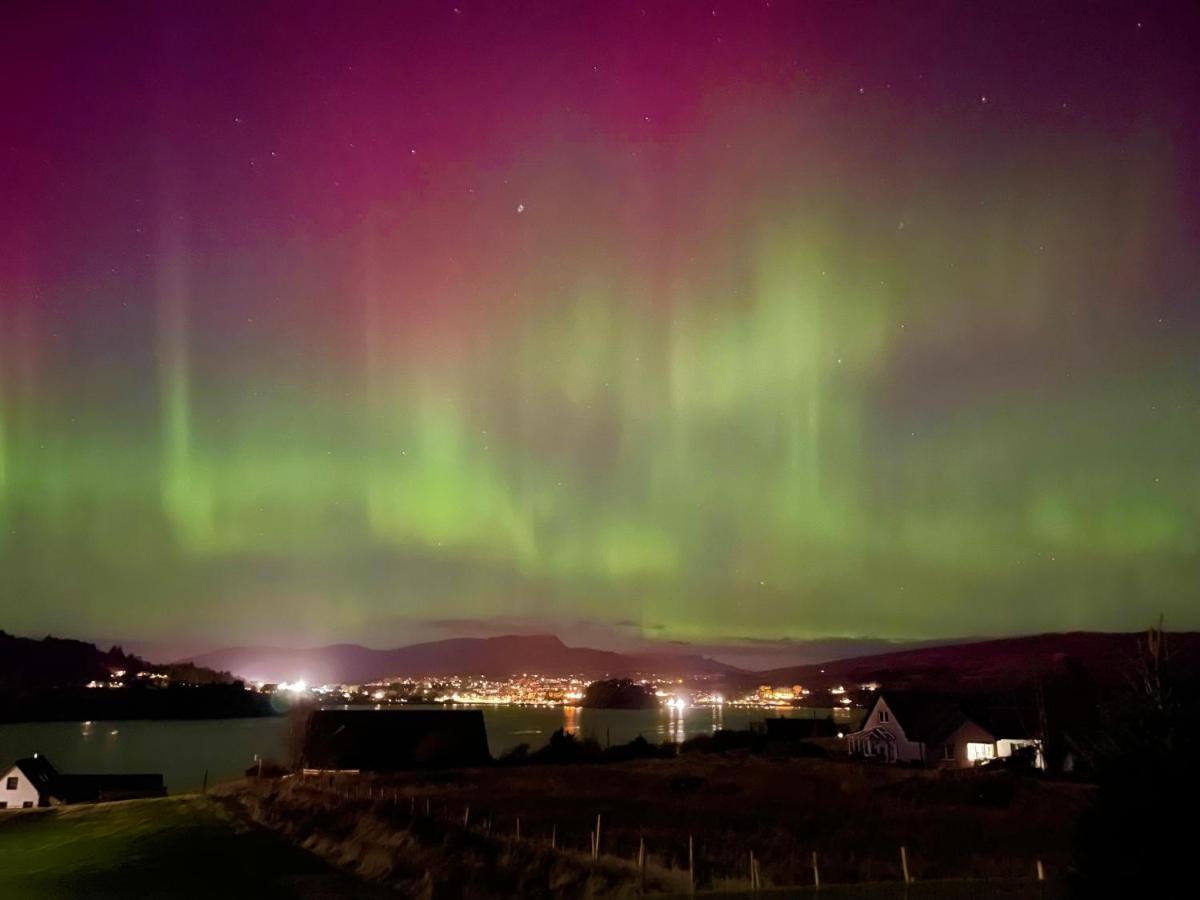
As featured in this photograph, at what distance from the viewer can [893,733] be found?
63438 mm

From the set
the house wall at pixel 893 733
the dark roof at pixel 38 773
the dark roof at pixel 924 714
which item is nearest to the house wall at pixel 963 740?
the dark roof at pixel 924 714

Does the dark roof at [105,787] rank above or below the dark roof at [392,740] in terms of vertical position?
below

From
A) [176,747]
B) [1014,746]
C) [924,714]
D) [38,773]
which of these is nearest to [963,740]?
[1014,746]

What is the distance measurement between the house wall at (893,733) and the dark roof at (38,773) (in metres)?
55.5

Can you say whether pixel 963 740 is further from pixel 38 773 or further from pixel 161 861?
pixel 38 773

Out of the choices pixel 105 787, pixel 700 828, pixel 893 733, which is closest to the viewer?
pixel 700 828

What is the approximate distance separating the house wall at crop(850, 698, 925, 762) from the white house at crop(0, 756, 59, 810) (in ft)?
180

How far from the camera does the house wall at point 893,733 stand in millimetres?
60797

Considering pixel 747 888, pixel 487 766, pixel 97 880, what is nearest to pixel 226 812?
pixel 97 880

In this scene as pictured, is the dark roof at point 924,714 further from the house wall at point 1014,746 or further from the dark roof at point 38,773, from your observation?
the dark roof at point 38,773

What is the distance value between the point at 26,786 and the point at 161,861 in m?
51.1

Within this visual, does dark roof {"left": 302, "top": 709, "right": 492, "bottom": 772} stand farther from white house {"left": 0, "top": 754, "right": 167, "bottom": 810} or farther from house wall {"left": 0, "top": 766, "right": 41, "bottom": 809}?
house wall {"left": 0, "top": 766, "right": 41, "bottom": 809}

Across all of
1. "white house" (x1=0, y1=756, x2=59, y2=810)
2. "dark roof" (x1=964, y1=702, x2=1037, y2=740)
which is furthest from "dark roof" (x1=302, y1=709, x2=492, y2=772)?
"dark roof" (x1=964, y1=702, x2=1037, y2=740)

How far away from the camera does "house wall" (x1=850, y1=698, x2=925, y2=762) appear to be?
199 ft
